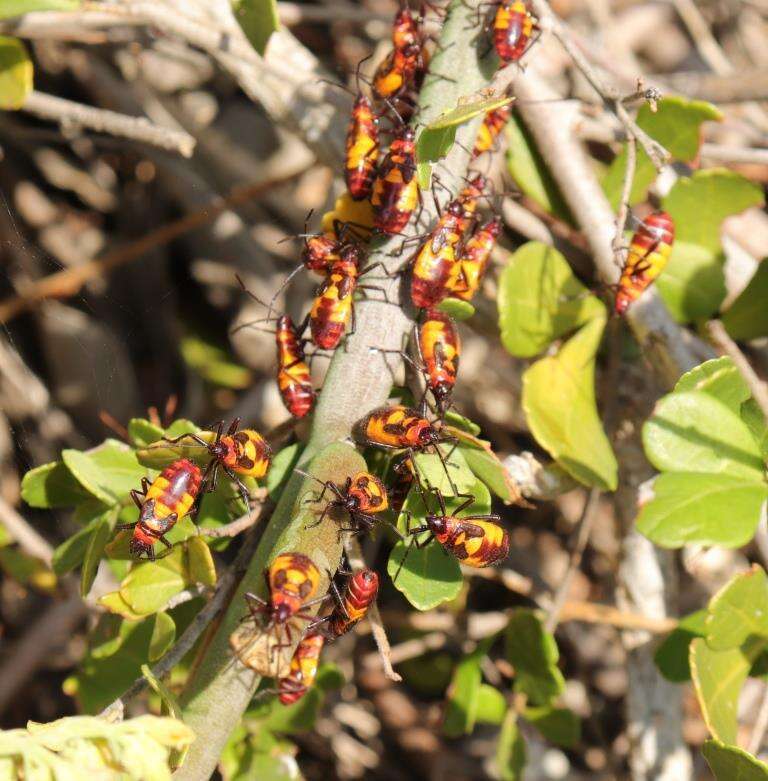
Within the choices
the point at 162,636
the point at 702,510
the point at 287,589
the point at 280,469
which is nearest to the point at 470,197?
the point at 280,469

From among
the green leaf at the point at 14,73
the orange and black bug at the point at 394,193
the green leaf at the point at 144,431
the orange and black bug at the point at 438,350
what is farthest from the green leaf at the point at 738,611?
the green leaf at the point at 14,73

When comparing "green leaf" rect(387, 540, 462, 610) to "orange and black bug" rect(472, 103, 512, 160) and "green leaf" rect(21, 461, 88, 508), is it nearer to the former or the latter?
"green leaf" rect(21, 461, 88, 508)

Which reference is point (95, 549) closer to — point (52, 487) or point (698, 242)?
point (52, 487)

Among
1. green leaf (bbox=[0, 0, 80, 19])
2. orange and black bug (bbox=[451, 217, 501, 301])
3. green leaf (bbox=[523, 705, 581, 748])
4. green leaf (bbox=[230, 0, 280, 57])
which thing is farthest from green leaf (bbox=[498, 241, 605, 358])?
green leaf (bbox=[0, 0, 80, 19])

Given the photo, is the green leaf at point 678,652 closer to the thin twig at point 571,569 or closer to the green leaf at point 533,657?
the green leaf at point 533,657

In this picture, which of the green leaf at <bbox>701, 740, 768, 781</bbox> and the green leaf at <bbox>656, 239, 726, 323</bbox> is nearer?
the green leaf at <bbox>701, 740, 768, 781</bbox>
